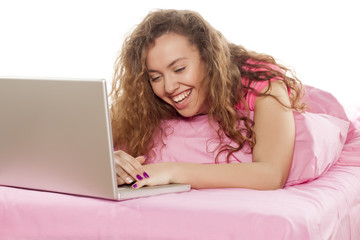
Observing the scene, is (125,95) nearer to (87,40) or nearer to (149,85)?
(149,85)

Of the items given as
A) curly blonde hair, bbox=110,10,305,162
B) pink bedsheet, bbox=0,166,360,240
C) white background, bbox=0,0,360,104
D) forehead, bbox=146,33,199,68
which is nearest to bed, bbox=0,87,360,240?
pink bedsheet, bbox=0,166,360,240

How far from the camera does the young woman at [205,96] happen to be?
1.83 m

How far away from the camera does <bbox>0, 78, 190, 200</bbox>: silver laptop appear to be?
140cm

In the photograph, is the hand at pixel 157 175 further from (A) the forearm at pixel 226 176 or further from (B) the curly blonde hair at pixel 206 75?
(B) the curly blonde hair at pixel 206 75

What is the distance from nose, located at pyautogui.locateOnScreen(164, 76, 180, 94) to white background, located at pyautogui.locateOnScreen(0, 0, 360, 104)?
1602 mm

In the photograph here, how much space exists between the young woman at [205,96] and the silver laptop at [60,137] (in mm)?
265

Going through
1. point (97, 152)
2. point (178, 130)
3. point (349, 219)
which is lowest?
point (349, 219)

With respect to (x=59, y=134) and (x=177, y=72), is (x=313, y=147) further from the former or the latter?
(x=59, y=134)

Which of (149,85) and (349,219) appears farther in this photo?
(149,85)

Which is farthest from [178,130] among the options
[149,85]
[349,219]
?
[349,219]

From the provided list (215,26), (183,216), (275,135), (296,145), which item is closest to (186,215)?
(183,216)

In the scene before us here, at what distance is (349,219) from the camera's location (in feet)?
5.92

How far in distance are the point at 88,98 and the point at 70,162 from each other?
217mm

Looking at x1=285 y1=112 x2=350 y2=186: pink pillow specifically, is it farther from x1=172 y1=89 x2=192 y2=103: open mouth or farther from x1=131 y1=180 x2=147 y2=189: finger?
x1=131 y1=180 x2=147 y2=189: finger
